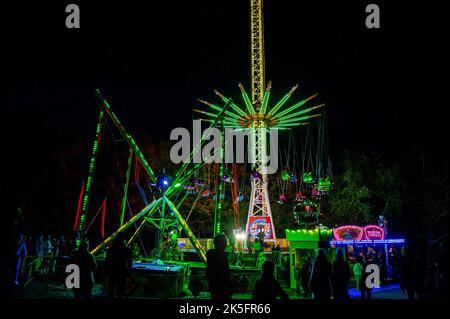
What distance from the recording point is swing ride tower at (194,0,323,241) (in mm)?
27109

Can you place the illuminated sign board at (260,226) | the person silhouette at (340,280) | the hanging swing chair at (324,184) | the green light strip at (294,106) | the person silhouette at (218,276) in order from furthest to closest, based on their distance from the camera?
the illuminated sign board at (260,226)
the green light strip at (294,106)
the hanging swing chair at (324,184)
the person silhouette at (340,280)
the person silhouette at (218,276)

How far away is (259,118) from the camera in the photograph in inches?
1102

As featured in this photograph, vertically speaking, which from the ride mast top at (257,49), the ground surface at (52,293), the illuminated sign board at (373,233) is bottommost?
the ground surface at (52,293)

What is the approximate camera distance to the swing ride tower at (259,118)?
27109 millimetres

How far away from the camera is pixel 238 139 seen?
2969 centimetres

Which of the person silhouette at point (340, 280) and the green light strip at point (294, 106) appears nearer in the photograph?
the person silhouette at point (340, 280)

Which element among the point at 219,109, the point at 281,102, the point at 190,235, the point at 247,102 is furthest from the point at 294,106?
the point at 190,235

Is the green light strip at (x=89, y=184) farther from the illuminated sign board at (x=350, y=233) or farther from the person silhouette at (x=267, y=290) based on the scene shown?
the illuminated sign board at (x=350, y=233)

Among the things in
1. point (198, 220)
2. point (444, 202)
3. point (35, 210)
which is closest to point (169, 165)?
point (198, 220)

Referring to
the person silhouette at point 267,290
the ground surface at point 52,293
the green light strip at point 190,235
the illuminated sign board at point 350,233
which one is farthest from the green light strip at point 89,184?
the illuminated sign board at point 350,233

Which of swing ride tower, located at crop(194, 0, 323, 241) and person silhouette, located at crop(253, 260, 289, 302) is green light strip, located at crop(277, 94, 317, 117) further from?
person silhouette, located at crop(253, 260, 289, 302)

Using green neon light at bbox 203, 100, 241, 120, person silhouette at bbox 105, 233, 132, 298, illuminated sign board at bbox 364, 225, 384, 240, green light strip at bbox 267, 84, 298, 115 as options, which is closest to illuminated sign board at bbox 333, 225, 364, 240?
illuminated sign board at bbox 364, 225, 384, 240

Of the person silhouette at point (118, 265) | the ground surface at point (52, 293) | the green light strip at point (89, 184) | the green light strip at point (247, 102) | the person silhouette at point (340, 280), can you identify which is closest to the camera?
the person silhouette at point (340, 280)
